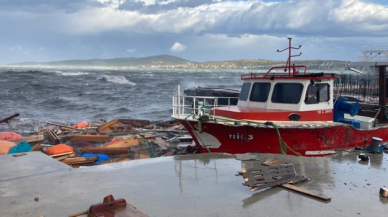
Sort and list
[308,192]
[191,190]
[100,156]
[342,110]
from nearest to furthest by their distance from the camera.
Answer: [308,192] < [191,190] < [100,156] < [342,110]

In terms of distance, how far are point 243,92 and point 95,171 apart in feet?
19.2

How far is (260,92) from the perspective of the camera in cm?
1073

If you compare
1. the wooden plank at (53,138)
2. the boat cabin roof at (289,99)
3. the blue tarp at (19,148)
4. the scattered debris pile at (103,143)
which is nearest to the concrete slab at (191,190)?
the boat cabin roof at (289,99)

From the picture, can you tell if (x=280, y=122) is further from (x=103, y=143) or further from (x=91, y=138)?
(x=91, y=138)

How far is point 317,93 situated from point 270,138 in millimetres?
2133

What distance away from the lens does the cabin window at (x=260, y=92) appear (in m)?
10.6

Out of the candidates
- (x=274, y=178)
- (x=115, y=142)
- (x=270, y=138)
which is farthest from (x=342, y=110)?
(x=115, y=142)

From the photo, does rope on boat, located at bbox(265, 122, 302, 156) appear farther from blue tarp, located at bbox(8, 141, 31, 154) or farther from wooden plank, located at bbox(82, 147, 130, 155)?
blue tarp, located at bbox(8, 141, 31, 154)

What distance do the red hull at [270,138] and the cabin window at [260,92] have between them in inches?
58.0

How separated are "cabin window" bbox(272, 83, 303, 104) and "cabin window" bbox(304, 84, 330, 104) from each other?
0.81ft

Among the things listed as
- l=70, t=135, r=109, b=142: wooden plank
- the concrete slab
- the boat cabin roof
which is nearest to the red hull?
the boat cabin roof

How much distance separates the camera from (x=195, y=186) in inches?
235

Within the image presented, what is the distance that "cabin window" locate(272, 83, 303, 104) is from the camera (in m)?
10.2

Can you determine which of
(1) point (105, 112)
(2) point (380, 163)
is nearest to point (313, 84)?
(2) point (380, 163)
